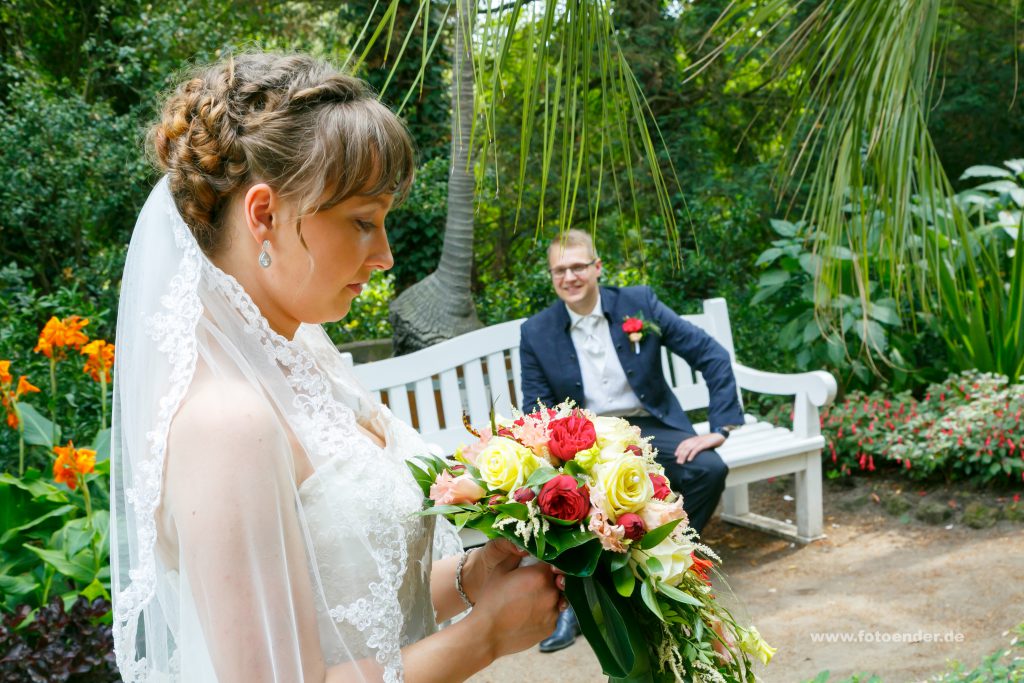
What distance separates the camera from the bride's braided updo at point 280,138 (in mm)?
1500

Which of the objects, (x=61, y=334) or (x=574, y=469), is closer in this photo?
(x=574, y=469)

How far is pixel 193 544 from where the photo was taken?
1.33 meters

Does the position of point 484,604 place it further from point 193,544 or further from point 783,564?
point 783,564

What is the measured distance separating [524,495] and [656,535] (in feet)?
0.80

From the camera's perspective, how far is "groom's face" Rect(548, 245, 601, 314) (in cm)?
487

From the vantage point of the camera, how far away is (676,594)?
5.34 feet

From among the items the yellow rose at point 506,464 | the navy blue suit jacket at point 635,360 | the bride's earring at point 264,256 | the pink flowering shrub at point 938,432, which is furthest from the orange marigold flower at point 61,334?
the pink flowering shrub at point 938,432

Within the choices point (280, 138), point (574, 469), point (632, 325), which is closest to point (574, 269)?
point (632, 325)

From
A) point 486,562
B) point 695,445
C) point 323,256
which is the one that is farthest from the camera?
point 695,445

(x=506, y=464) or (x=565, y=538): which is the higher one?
(x=506, y=464)

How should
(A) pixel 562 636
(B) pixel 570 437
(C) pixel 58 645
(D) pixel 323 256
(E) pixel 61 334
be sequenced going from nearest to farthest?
(D) pixel 323 256 → (B) pixel 570 437 → (C) pixel 58 645 → (E) pixel 61 334 → (A) pixel 562 636

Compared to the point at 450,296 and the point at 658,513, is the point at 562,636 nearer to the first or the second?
the point at 658,513

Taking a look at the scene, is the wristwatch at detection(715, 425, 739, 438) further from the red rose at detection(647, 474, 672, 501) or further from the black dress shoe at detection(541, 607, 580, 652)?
the red rose at detection(647, 474, 672, 501)

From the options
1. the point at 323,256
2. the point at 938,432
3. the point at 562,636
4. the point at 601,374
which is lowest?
the point at 562,636
